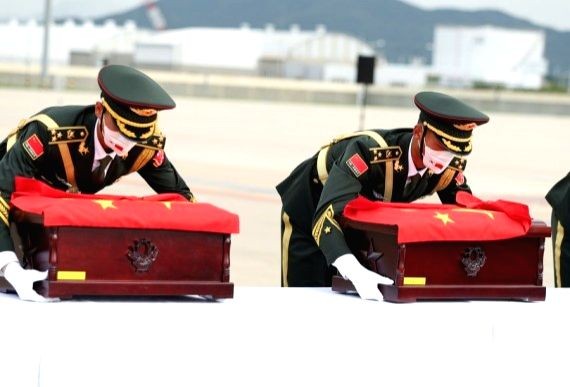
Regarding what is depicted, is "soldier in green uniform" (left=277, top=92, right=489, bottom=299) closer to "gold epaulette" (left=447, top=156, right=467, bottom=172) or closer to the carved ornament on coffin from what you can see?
"gold epaulette" (left=447, top=156, right=467, bottom=172)

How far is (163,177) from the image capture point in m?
4.84

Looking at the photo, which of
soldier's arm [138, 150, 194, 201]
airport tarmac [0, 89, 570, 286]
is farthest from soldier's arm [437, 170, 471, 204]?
airport tarmac [0, 89, 570, 286]

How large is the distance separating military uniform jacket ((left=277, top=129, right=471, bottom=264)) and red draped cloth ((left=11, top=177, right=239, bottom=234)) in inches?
23.3

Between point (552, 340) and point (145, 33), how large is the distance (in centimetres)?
12383

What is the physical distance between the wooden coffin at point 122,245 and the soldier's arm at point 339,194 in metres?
0.54

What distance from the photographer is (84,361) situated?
11.7ft

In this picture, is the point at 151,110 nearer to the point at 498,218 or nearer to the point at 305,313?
the point at 305,313

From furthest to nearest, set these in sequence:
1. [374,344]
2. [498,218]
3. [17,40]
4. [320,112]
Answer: [17,40], [320,112], [498,218], [374,344]

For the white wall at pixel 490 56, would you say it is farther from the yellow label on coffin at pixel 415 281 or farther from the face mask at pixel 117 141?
the face mask at pixel 117 141

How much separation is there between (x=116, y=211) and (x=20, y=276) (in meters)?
0.34

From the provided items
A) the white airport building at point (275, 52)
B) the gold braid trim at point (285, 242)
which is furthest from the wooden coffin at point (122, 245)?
the white airport building at point (275, 52)

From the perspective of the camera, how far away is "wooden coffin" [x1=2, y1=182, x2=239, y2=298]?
12.8 ft

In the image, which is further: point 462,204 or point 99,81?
point 462,204

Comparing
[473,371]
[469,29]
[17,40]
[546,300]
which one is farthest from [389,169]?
[469,29]
